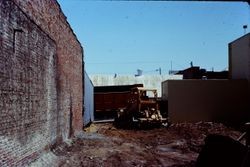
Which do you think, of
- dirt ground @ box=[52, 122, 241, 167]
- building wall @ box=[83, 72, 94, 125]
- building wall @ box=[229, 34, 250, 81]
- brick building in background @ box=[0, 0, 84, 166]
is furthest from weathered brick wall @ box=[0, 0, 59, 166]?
building wall @ box=[229, 34, 250, 81]

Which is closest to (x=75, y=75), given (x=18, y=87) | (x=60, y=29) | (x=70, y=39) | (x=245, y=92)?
(x=70, y=39)

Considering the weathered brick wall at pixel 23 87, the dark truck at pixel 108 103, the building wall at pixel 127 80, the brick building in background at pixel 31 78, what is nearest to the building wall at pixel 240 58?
the dark truck at pixel 108 103

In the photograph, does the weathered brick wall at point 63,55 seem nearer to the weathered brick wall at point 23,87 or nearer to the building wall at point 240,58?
the weathered brick wall at point 23,87

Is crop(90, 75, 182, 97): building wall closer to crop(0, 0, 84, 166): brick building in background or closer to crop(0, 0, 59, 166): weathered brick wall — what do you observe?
crop(0, 0, 84, 166): brick building in background

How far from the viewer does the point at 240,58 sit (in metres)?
30.1

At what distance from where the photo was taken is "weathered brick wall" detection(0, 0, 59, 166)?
27.8 ft

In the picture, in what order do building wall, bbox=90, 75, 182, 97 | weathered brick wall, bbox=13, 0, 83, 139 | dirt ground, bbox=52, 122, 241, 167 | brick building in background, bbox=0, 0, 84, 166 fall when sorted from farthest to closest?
building wall, bbox=90, 75, 182, 97 < dirt ground, bbox=52, 122, 241, 167 < weathered brick wall, bbox=13, 0, 83, 139 < brick building in background, bbox=0, 0, 84, 166

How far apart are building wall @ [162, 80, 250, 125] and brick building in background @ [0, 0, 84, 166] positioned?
1257cm

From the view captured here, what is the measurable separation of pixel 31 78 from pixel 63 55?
5.96 meters

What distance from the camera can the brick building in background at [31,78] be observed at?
28.2 feet

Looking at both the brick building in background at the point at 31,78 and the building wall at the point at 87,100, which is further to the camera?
the building wall at the point at 87,100

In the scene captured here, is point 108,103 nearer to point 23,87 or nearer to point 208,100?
point 208,100

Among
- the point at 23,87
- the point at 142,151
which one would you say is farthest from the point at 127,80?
the point at 23,87

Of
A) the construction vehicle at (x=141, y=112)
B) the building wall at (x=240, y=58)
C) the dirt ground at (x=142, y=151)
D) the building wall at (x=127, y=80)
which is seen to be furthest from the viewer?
the building wall at (x=127, y=80)
